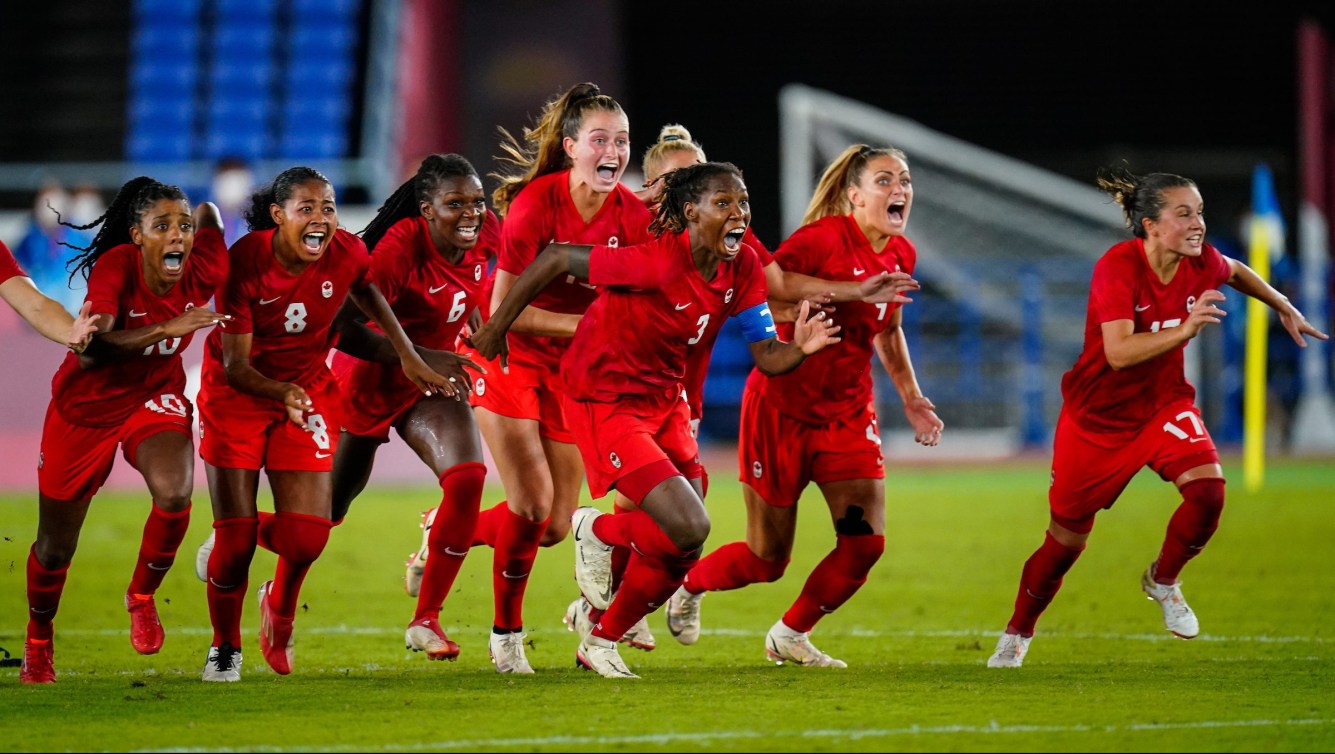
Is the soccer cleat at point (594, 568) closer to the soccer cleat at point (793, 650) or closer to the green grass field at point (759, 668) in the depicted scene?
the green grass field at point (759, 668)

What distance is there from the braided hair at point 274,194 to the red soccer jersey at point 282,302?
12cm

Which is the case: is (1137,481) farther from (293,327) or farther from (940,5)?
(293,327)

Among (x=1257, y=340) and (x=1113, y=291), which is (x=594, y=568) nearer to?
(x=1113, y=291)

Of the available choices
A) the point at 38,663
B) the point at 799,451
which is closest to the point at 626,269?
the point at 799,451

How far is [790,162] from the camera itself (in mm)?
20297

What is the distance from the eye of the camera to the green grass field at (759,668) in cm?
561

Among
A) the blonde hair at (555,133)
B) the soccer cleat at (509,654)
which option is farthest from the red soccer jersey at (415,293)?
the soccer cleat at (509,654)

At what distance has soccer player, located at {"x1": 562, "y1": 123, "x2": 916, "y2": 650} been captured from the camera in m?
7.17

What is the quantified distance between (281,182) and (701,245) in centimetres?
175

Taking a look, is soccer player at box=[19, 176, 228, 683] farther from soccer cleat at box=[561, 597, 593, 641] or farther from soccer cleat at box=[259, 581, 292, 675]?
soccer cleat at box=[561, 597, 593, 641]

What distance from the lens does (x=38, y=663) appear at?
705cm

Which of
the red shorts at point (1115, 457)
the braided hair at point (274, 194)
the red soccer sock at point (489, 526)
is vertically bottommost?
the red soccer sock at point (489, 526)

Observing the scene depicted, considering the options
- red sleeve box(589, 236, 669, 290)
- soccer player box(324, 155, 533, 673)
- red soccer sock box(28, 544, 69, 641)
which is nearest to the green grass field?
red soccer sock box(28, 544, 69, 641)

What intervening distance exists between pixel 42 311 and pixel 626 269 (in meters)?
2.31
